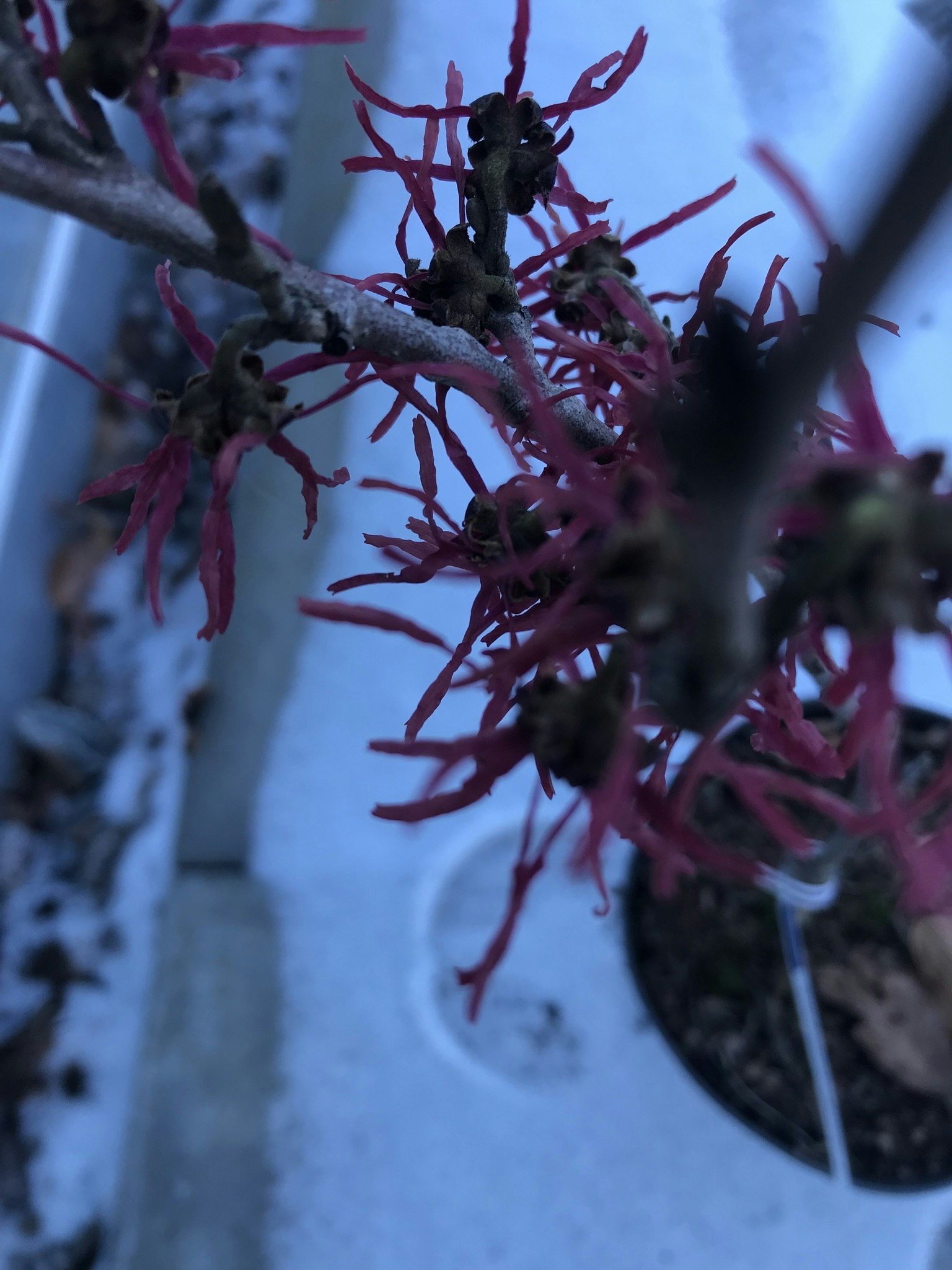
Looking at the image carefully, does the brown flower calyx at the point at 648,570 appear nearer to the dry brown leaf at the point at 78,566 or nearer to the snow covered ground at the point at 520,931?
the snow covered ground at the point at 520,931

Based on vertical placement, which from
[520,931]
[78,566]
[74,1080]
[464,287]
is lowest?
[74,1080]

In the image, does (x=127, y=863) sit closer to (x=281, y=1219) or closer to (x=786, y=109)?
(x=281, y=1219)

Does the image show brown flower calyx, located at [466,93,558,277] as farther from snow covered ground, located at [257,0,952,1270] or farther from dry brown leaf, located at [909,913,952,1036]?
dry brown leaf, located at [909,913,952,1036]

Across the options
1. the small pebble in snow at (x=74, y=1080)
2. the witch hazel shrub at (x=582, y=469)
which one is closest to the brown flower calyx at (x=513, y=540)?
the witch hazel shrub at (x=582, y=469)

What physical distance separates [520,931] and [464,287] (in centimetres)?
36

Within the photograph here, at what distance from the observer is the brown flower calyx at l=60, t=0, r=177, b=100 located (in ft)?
0.40

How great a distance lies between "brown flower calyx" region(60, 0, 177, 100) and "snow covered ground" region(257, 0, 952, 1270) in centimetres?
23

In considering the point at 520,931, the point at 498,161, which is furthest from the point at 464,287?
the point at 520,931

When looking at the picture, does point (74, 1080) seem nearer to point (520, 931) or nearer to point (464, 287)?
point (520, 931)

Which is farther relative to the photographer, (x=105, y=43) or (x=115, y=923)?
(x=115, y=923)

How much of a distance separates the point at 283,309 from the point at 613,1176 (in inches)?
16.2

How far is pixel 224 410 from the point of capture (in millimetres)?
142

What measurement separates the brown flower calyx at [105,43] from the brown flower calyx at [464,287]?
0.21ft

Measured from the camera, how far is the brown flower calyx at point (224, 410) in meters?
0.14
